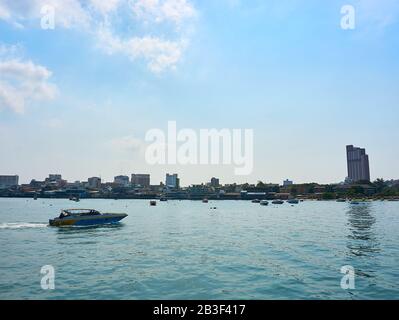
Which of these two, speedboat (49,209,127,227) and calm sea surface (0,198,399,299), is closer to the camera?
calm sea surface (0,198,399,299)

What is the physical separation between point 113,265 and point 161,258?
4.59 meters

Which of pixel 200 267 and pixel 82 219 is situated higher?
pixel 82 219

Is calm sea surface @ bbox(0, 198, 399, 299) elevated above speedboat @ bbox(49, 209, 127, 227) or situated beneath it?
situated beneath

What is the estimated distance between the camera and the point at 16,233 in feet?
162

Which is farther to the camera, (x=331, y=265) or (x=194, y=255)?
(x=194, y=255)

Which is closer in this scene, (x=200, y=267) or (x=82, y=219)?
(x=200, y=267)

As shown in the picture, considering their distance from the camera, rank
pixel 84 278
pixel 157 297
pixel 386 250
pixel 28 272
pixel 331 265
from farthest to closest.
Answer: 1. pixel 386 250
2. pixel 331 265
3. pixel 28 272
4. pixel 84 278
5. pixel 157 297

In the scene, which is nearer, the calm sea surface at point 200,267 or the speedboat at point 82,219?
the calm sea surface at point 200,267

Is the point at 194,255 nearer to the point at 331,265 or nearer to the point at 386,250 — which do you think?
the point at 331,265

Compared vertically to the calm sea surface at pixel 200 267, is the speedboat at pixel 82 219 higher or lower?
higher
